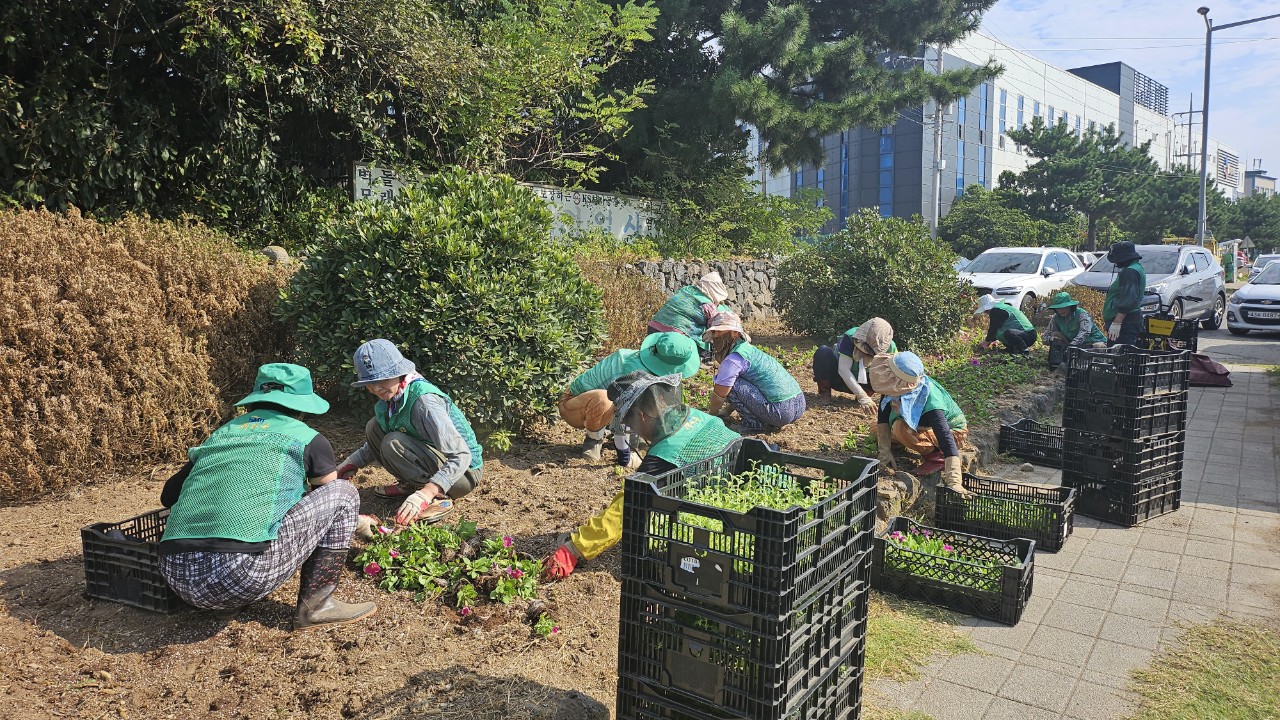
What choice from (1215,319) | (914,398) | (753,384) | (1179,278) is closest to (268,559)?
(753,384)

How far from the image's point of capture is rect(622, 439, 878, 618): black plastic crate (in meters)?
2.34

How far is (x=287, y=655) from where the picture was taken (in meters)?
3.20

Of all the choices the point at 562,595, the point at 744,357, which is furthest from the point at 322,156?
the point at 562,595

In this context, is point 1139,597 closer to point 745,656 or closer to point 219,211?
point 745,656

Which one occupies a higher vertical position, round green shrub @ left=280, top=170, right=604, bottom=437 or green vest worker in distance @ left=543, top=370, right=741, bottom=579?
round green shrub @ left=280, top=170, right=604, bottom=437

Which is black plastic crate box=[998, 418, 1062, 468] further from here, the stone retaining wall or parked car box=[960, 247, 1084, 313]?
parked car box=[960, 247, 1084, 313]

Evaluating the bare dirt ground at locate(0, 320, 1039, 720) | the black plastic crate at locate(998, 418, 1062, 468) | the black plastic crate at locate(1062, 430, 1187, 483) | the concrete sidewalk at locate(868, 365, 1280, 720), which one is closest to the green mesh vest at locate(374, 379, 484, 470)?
the bare dirt ground at locate(0, 320, 1039, 720)

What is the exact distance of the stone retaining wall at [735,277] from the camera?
12.1 meters

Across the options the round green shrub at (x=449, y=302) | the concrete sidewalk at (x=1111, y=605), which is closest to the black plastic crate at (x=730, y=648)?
the concrete sidewalk at (x=1111, y=605)

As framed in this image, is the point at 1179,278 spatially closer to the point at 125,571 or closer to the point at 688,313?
the point at 688,313

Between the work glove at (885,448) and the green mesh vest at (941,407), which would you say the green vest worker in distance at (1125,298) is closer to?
the green mesh vest at (941,407)

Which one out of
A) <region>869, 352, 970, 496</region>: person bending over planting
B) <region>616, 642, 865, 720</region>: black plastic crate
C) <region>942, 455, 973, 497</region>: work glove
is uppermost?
<region>869, 352, 970, 496</region>: person bending over planting

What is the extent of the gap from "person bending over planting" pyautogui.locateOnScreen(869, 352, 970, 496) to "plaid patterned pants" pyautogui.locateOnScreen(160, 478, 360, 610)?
3.58m

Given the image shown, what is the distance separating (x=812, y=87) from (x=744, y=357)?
10163 mm
